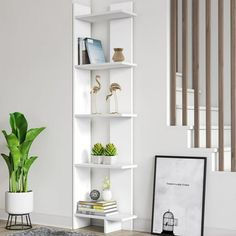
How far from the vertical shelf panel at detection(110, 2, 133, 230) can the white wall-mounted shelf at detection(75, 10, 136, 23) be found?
57 mm

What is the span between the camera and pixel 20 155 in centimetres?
466

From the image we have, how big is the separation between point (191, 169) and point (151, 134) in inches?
18.6

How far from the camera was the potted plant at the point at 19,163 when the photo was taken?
4617 mm

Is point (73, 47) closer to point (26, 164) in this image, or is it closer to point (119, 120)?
point (119, 120)

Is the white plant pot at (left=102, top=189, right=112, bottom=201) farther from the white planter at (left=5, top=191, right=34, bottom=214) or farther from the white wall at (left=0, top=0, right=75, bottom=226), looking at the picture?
Answer: the white planter at (left=5, top=191, right=34, bottom=214)

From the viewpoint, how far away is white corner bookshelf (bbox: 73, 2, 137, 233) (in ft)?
15.1

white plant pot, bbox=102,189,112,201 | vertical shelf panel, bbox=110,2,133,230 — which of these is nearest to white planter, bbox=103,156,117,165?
vertical shelf panel, bbox=110,2,133,230

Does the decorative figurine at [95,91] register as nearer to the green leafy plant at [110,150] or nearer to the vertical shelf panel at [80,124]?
the vertical shelf panel at [80,124]

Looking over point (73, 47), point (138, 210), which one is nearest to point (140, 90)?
point (73, 47)

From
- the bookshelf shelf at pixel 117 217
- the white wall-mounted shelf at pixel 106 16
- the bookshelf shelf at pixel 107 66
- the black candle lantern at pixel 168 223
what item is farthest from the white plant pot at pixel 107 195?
the white wall-mounted shelf at pixel 106 16

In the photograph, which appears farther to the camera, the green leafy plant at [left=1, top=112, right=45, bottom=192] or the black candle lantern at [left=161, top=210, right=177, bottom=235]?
the green leafy plant at [left=1, top=112, right=45, bottom=192]

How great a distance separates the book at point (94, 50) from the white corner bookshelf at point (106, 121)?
7 cm

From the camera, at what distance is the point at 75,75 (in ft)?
15.5

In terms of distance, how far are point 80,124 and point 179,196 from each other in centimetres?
108
